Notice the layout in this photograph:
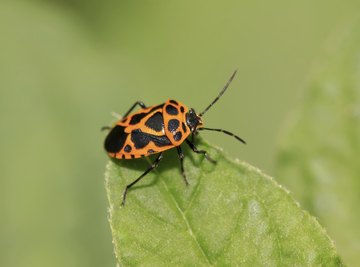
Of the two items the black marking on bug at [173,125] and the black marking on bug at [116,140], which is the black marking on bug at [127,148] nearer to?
the black marking on bug at [116,140]

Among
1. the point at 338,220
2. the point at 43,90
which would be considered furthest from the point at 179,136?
the point at 43,90

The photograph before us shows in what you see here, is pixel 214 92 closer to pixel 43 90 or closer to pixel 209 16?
pixel 209 16

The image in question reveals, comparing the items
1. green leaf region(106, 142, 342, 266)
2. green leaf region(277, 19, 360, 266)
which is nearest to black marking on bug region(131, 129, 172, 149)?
green leaf region(277, 19, 360, 266)

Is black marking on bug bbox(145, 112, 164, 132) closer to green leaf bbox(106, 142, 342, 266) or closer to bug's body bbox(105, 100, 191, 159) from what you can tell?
bug's body bbox(105, 100, 191, 159)

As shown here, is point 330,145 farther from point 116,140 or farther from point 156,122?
point 116,140

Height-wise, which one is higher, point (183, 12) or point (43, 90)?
point (183, 12)

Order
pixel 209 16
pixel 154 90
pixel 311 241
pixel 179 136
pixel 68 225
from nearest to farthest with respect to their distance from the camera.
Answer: pixel 311 241 < pixel 179 136 < pixel 68 225 < pixel 154 90 < pixel 209 16
